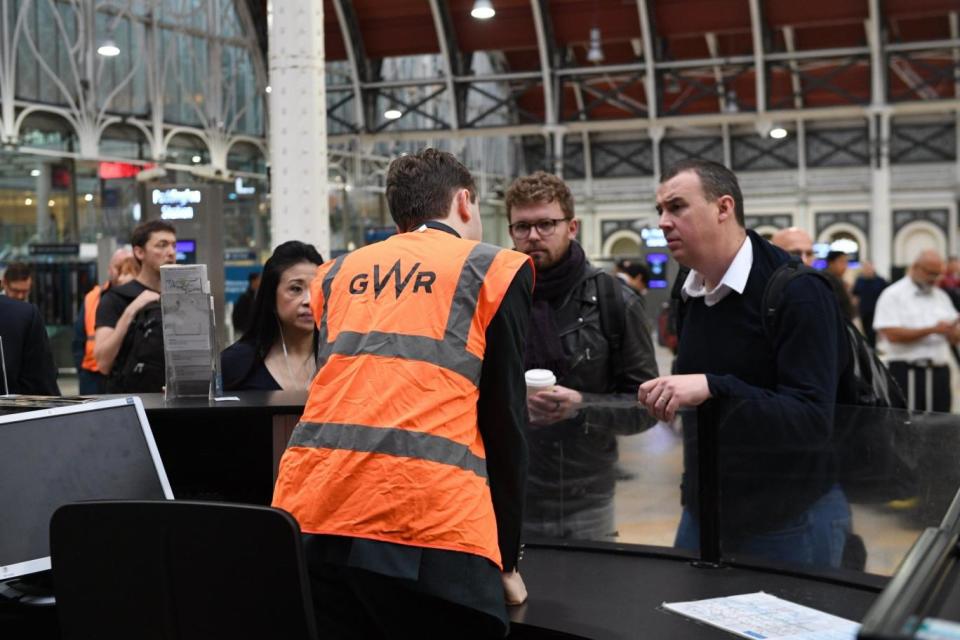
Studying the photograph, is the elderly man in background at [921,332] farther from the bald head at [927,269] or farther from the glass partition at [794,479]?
the glass partition at [794,479]

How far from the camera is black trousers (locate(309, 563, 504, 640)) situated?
2.18 meters

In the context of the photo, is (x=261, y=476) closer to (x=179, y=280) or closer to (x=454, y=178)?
(x=179, y=280)

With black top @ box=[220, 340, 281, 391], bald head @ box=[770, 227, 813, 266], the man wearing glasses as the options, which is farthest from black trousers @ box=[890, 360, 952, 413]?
black top @ box=[220, 340, 281, 391]

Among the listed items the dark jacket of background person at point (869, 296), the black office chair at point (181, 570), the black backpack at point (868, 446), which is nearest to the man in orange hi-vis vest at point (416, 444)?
the black office chair at point (181, 570)

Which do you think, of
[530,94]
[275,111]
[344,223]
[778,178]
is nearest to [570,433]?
[275,111]

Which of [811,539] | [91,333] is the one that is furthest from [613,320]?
[91,333]

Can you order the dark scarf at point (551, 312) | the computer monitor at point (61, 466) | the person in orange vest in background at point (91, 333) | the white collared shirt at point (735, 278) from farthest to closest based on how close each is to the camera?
the person in orange vest in background at point (91, 333) → the dark scarf at point (551, 312) → the white collared shirt at point (735, 278) → the computer monitor at point (61, 466)

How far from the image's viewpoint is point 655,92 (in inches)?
739

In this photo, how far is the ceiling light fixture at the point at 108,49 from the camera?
1730cm

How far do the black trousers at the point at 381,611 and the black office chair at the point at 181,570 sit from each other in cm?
24

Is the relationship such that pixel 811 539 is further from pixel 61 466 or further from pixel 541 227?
pixel 61 466

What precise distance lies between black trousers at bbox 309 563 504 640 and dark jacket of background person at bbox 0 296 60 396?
7.97 feet

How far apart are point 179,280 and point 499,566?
→ 4.45 ft

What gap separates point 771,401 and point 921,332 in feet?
20.1
